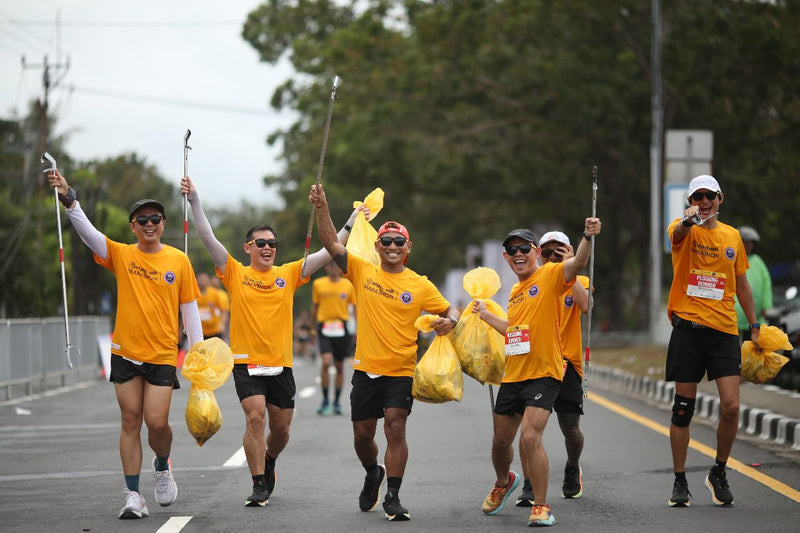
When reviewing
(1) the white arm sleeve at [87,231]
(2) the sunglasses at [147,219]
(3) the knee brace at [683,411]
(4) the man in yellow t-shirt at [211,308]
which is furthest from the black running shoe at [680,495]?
(4) the man in yellow t-shirt at [211,308]

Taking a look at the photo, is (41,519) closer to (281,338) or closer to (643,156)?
(281,338)

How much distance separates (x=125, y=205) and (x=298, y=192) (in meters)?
14.8

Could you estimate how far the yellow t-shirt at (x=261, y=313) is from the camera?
8781mm

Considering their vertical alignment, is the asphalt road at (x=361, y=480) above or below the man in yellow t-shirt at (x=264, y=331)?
below

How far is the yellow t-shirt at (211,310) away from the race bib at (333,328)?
374cm

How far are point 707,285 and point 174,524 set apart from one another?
3759 millimetres

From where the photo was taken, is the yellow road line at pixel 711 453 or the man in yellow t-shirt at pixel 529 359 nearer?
the man in yellow t-shirt at pixel 529 359

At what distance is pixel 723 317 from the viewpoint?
27.9ft

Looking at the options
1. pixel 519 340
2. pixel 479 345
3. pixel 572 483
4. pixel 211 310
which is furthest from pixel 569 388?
pixel 211 310

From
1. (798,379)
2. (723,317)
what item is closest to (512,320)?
(723,317)

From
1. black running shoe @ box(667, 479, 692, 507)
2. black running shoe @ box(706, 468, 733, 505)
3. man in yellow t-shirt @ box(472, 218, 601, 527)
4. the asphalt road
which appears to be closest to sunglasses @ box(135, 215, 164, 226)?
the asphalt road

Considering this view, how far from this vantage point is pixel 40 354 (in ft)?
66.8

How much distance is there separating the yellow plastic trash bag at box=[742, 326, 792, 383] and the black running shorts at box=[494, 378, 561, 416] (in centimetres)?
179

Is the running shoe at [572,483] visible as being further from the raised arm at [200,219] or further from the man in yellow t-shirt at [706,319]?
the raised arm at [200,219]
